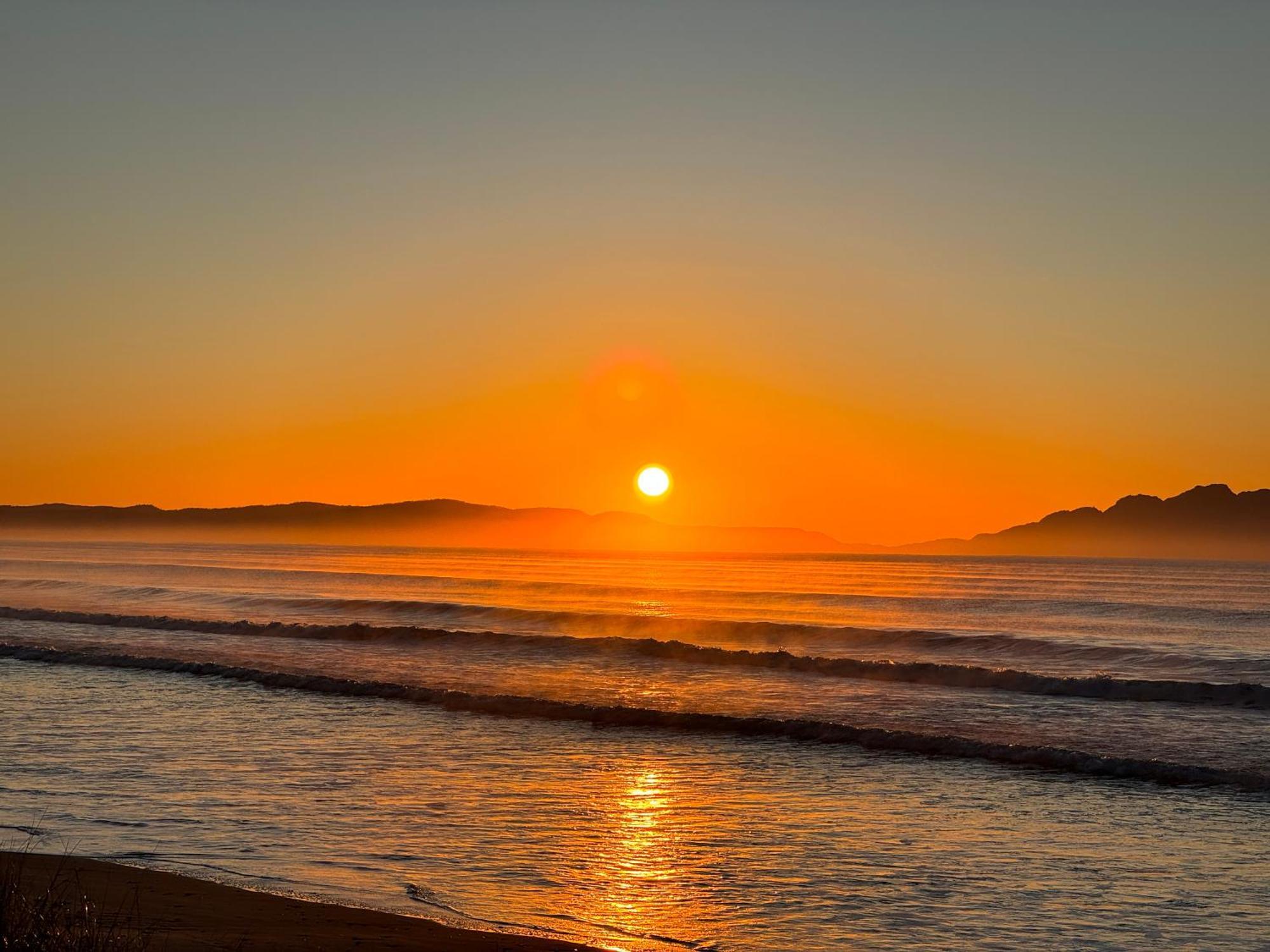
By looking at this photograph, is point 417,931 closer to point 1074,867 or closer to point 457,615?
point 1074,867

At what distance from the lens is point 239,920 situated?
30.5 feet

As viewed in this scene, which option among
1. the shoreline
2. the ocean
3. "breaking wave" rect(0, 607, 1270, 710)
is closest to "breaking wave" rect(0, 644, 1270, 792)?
the ocean

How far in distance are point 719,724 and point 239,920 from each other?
538 inches

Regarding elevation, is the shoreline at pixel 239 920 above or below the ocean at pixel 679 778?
above

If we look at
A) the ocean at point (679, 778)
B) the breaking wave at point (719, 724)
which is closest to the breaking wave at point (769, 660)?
the ocean at point (679, 778)

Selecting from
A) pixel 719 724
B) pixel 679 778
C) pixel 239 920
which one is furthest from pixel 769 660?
pixel 239 920

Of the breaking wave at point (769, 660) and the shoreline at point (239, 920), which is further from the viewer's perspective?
the breaking wave at point (769, 660)

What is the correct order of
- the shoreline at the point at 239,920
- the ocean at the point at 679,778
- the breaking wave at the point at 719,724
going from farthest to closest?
the breaking wave at the point at 719,724
the ocean at the point at 679,778
the shoreline at the point at 239,920

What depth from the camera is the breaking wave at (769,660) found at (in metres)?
27.2

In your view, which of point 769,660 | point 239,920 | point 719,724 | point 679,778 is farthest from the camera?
point 769,660

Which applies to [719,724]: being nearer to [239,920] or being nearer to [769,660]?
[769,660]

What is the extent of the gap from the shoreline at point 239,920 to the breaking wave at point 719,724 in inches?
456

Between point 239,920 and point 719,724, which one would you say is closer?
point 239,920

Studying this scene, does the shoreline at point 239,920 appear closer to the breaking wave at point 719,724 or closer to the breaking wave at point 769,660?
the breaking wave at point 719,724
